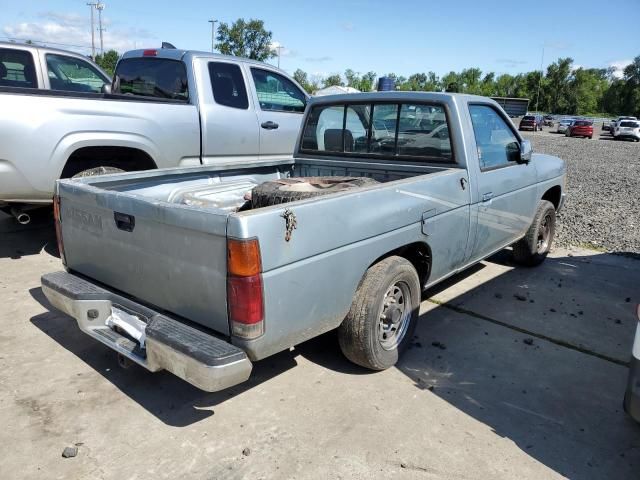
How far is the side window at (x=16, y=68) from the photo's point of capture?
20.0 ft

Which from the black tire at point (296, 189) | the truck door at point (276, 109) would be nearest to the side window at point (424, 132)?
the black tire at point (296, 189)

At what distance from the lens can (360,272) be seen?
3074mm

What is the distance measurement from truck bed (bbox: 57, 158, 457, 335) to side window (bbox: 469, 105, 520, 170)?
5.30ft

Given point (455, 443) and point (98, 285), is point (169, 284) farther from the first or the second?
point (455, 443)

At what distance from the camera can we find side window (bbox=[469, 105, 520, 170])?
432 centimetres

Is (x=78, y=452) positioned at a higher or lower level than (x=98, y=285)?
lower

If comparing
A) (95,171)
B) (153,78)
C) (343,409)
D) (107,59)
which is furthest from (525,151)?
(107,59)

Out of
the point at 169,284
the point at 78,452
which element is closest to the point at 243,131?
the point at 169,284

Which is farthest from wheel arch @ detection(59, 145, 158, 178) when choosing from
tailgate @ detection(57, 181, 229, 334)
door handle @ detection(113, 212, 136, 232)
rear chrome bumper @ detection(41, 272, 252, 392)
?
Answer: door handle @ detection(113, 212, 136, 232)

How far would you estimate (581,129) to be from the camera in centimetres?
3934

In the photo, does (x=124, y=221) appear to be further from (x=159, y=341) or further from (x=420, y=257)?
(x=420, y=257)

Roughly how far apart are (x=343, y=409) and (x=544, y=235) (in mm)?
3829

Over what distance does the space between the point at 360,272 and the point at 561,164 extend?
3881 millimetres

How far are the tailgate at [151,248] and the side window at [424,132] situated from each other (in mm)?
2271
